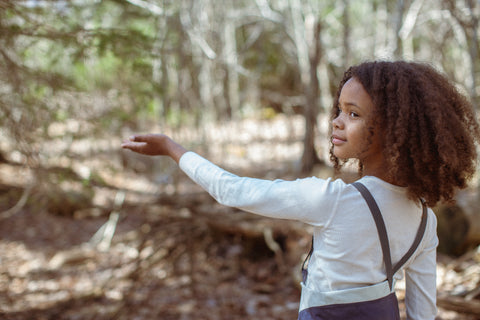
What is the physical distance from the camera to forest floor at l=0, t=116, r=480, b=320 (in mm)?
3691

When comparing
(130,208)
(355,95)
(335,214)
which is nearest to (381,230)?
(335,214)

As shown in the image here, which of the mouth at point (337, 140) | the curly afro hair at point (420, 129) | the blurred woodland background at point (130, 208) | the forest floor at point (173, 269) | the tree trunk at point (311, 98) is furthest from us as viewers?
the tree trunk at point (311, 98)

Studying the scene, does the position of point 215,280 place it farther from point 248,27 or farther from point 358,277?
point 248,27

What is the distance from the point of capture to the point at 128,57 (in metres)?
3.25

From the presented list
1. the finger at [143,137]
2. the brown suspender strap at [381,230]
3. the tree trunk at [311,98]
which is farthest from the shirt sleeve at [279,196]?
the tree trunk at [311,98]

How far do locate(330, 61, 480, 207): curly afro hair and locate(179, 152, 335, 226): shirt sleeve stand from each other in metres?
0.23

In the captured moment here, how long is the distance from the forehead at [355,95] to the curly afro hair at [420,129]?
1 centimetres

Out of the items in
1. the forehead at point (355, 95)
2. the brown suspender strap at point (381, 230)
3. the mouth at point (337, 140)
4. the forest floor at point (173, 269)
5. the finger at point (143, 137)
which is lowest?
the forest floor at point (173, 269)

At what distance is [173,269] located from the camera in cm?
439

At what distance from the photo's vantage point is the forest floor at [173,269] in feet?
12.1

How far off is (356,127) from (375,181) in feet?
0.60

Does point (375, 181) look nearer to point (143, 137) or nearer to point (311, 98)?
point (143, 137)

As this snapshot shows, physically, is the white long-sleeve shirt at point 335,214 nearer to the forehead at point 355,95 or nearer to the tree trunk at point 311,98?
the forehead at point 355,95

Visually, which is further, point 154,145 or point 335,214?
point 154,145
